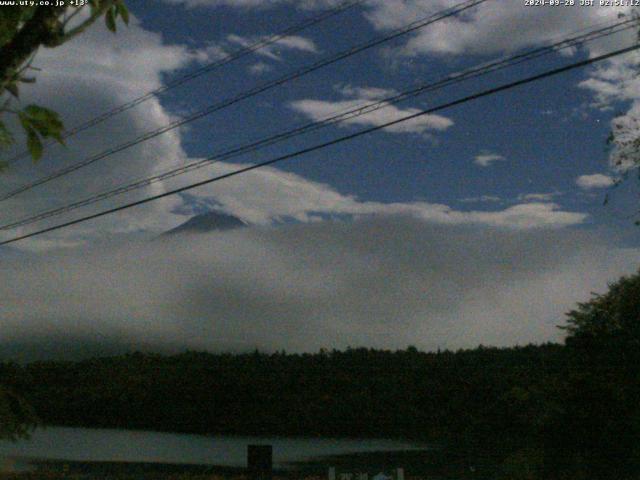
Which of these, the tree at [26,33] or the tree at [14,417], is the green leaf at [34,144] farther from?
the tree at [14,417]

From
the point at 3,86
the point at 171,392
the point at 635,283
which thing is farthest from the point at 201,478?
the point at 171,392

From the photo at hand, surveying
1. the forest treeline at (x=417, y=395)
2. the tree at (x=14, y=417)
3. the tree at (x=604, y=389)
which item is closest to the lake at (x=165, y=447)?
the forest treeline at (x=417, y=395)

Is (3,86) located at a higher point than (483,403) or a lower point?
higher

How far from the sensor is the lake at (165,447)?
32438 millimetres

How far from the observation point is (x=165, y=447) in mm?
38594

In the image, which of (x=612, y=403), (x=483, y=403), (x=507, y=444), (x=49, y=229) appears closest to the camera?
(x=49, y=229)

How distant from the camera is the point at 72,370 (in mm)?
49969

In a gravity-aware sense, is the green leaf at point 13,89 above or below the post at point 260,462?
above

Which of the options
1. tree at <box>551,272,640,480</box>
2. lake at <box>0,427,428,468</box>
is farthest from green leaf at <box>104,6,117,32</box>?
lake at <box>0,427,428,468</box>

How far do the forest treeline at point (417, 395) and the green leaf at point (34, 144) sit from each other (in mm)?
20558

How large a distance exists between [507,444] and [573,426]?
4.07m

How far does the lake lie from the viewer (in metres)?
32.4

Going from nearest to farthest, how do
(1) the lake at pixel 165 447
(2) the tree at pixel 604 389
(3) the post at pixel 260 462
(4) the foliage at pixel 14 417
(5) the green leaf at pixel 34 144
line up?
1. (5) the green leaf at pixel 34 144
2. (3) the post at pixel 260 462
3. (4) the foliage at pixel 14 417
4. (2) the tree at pixel 604 389
5. (1) the lake at pixel 165 447

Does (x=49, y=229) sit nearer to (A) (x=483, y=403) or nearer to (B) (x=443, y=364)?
(A) (x=483, y=403)
